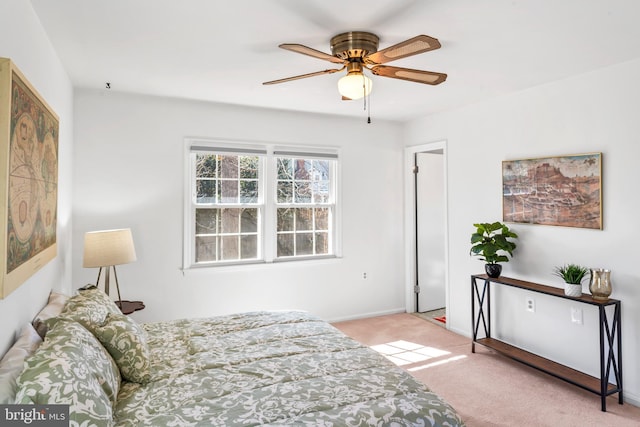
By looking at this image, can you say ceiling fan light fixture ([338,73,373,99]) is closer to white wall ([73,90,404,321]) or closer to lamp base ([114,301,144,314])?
white wall ([73,90,404,321])

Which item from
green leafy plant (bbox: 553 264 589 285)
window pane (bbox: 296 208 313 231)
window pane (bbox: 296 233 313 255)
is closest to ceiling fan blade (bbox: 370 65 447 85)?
green leafy plant (bbox: 553 264 589 285)

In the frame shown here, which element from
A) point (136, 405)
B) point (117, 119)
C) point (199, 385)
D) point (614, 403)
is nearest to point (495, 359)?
point (614, 403)

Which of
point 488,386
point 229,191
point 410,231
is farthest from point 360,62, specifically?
point 410,231

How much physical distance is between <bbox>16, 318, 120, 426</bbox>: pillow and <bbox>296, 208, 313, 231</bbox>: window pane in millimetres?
2991

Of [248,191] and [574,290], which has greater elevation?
[248,191]

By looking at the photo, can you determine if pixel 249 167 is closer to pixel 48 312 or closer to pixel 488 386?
pixel 48 312

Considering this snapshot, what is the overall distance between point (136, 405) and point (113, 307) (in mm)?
866

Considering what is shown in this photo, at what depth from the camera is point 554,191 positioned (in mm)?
3344

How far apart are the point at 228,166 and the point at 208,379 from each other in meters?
2.73

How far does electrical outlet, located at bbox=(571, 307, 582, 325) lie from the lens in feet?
10.4

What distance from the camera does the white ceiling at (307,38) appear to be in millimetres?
2064

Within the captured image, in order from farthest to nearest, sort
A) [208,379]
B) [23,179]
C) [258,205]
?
[258,205] → [208,379] → [23,179]

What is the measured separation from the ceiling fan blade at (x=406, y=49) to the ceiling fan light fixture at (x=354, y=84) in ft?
0.41

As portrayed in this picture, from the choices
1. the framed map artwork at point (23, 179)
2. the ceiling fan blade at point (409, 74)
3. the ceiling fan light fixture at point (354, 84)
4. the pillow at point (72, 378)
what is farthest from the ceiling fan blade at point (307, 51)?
the pillow at point (72, 378)
